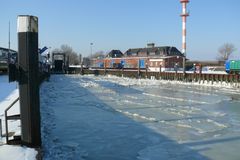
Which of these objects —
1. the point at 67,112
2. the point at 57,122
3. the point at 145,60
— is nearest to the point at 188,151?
the point at 57,122

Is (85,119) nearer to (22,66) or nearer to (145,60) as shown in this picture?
(22,66)

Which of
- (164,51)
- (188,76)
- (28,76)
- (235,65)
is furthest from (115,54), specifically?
(28,76)

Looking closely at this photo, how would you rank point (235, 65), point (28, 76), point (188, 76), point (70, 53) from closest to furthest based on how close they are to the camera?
point (28, 76) → point (188, 76) → point (235, 65) → point (70, 53)

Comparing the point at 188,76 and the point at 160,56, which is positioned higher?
the point at 160,56

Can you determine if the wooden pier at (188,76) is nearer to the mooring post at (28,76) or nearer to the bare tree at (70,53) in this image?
the mooring post at (28,76)

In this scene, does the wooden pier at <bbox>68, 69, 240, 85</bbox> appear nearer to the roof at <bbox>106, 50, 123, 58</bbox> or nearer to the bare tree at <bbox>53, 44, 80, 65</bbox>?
the roof at <bbox>106, 50, 123, 58</bbox>

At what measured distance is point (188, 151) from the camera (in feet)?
29.9

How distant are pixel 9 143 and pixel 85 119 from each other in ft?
21.6

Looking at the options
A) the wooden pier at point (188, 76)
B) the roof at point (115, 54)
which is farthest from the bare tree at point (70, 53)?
the wooden pier at point (188, 76)

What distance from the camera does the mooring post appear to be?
6.82m

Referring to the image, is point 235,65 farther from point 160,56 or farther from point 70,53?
point 70,53

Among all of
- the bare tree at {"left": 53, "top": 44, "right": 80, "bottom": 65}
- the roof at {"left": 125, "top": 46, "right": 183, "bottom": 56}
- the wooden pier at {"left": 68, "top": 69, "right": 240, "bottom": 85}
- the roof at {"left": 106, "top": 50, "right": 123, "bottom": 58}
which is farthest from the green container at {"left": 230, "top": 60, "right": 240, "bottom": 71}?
the bare tree at {"left": 53, "top": 44, "right": 80, "bottom": 65}

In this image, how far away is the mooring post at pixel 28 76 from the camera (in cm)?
682

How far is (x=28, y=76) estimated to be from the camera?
688 cm
